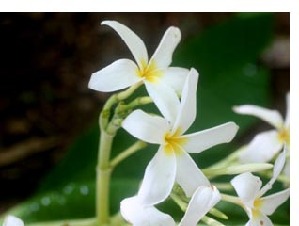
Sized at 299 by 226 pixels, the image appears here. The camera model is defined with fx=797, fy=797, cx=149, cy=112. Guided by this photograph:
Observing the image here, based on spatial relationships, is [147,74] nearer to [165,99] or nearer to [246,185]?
[165,99]

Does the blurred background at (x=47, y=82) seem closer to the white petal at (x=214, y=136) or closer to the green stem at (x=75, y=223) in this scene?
the green stem at (x=75, y=223)

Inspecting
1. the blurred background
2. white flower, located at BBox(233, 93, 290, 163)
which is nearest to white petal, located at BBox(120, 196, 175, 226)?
white flower, located at BBox(233, 93, 290, 163)

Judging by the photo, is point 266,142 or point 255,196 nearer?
point 255,196

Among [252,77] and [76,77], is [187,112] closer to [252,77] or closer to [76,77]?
[252,77]

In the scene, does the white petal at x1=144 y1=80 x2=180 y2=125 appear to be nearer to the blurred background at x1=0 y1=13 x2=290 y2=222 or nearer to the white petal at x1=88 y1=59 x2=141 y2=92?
the white petal at x1=88 y1=59 x2=141 y2=92

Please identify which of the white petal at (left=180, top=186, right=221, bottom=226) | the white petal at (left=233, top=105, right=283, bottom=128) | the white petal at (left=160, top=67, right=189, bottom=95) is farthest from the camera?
the white petal at (left=233, top=105, right=283, bottom=128)

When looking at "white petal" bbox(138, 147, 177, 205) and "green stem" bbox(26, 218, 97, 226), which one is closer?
"white petal" bbox(138, 147, 177, 205)

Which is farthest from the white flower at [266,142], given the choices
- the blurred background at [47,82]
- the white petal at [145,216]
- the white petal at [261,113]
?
the blurred background at [47,82]

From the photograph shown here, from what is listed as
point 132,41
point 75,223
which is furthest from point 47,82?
point 132,41
